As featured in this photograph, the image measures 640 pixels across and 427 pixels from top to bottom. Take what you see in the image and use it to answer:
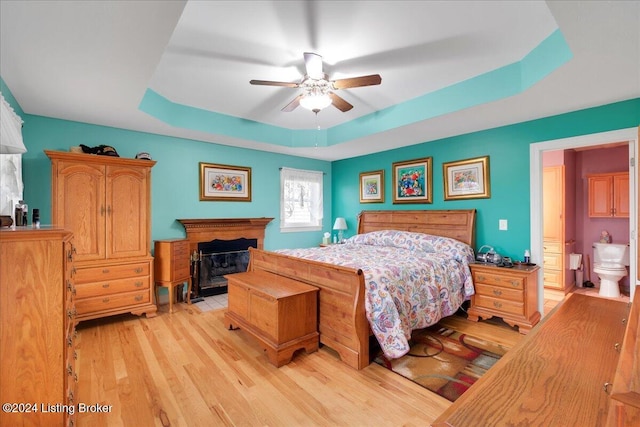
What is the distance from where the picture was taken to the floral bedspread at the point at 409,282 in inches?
92.9

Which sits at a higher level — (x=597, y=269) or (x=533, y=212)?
(x=533, y=212)

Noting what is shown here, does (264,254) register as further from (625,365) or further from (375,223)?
(625,365)

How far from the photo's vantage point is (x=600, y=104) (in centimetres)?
286

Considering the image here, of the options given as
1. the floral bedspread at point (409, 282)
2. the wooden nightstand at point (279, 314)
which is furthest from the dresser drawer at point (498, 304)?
the wooden nightstand at point (279, 314)

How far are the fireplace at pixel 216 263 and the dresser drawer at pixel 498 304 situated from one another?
325 centimetres

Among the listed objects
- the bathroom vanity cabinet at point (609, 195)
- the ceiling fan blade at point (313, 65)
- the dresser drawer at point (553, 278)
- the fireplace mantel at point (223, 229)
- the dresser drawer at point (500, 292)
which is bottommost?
the dresser drawer at point (553, 278)

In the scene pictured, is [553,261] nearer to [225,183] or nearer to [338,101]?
[338,101]

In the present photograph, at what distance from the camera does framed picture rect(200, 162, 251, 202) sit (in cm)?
442

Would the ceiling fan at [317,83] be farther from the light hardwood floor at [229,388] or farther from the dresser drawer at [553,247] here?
the dresser drawer at [553,247]

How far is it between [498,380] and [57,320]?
6.41 feet

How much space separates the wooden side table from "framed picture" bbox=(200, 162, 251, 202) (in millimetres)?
914

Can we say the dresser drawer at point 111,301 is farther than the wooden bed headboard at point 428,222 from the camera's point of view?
No

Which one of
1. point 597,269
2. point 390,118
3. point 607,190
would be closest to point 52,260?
point 390,118

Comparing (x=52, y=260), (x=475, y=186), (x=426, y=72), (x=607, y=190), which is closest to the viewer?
(x=52, y=260)
